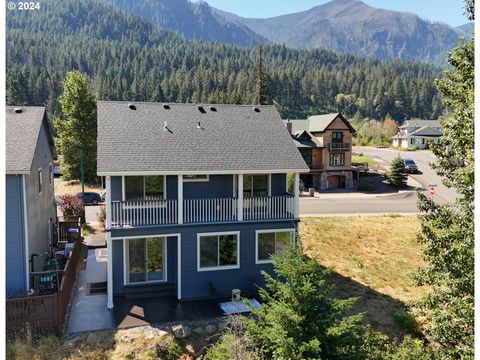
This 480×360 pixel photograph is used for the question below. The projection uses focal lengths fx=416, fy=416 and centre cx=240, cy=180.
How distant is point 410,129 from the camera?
9519cm

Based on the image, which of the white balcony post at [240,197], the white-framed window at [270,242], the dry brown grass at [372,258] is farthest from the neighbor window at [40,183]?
the dry brown grass at [372,258]

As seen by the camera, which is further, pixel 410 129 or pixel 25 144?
pixel 410 129

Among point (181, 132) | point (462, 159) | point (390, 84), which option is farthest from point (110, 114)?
point (390, 84)

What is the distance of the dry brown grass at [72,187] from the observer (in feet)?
143

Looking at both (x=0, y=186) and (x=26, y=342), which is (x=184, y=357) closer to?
(x=26, y=342)

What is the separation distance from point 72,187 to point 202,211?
32.5m

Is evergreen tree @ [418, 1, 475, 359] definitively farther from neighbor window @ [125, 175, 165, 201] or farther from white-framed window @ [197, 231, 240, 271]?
neighbor window @ [125, 175, 165, 201]

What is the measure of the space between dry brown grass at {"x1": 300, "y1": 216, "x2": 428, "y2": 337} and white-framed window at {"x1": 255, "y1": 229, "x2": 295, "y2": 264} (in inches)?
94.0

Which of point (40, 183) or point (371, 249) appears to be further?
point (371, 249)

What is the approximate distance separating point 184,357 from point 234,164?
766 cm

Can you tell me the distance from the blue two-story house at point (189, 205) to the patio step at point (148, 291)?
0.24 feet

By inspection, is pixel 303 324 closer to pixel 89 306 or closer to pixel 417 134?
pixel 89 306

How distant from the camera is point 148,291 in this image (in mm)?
17516

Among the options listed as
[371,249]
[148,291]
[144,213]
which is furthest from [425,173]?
[144,213]
